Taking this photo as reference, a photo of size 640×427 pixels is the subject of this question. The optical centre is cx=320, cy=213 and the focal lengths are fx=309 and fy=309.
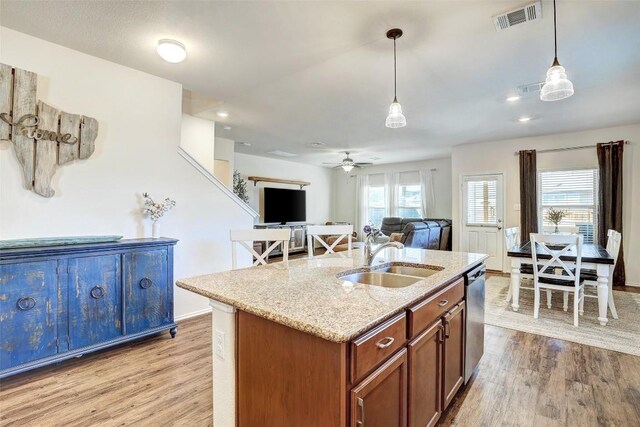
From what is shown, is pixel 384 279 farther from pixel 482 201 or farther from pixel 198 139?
pixel 482 201

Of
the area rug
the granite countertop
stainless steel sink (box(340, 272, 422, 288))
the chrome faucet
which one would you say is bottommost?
the area rug

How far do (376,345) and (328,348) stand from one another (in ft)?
0.73

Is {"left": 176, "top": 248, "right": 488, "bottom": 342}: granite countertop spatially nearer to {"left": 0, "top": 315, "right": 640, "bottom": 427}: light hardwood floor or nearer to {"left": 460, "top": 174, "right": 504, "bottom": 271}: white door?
{"left": 0, "top": 315, "right": 640, "bottom": 427}: light hardwood floor

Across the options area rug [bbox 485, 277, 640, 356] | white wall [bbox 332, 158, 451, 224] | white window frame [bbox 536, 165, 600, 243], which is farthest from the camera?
white wall [bbox 332, 158, 451, 224]

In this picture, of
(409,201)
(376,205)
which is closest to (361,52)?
(409,201)

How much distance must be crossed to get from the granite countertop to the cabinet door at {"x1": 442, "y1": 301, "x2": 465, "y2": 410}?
0.85 feet

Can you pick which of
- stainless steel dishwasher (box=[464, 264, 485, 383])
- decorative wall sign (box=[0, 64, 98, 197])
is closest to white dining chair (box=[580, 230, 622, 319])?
stainless steel dishwasher (box=[464, 264, 485, 383])

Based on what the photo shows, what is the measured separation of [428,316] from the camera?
1554mm

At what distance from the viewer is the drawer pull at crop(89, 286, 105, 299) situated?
2.50 metres

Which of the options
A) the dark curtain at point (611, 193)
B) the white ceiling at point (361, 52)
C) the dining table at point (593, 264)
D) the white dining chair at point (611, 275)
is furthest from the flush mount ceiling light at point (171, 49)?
the dark curtain at point (611, 193)

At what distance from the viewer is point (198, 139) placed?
4625 mm

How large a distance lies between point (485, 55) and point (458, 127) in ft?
8.21

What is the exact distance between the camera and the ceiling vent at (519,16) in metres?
2.08

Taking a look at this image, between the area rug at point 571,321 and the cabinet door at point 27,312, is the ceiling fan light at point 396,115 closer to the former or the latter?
the area rug at point 571,321
